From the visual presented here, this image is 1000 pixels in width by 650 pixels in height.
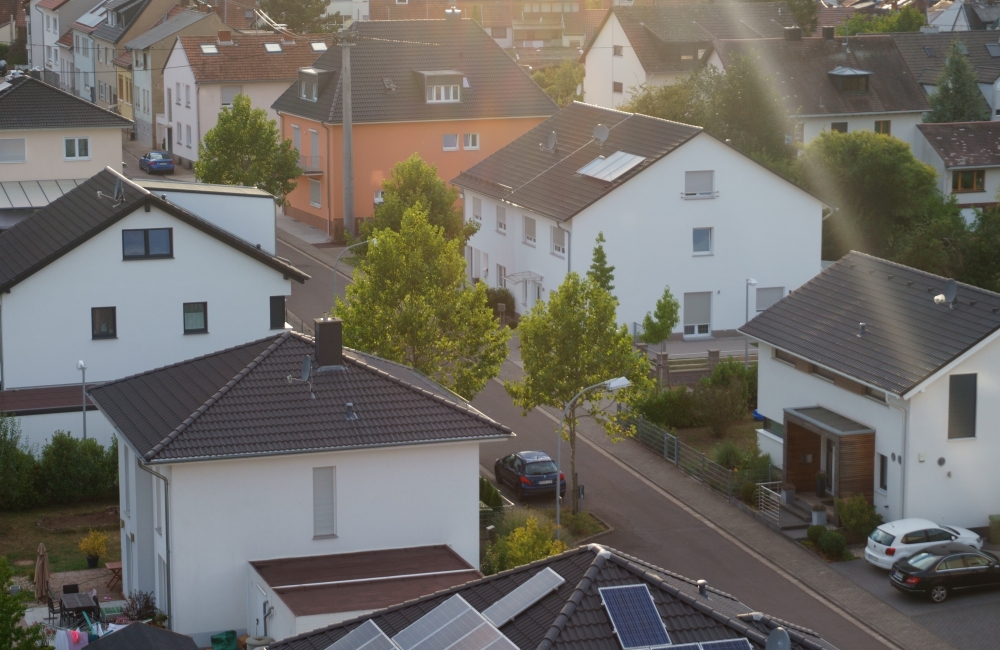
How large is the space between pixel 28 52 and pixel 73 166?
2719 inches

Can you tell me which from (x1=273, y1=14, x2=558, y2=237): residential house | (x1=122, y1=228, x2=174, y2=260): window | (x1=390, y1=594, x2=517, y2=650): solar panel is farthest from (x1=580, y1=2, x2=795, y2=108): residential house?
(x1=390, y1=594, x2=517, y2=650): solar panel

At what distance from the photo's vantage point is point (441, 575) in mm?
25641

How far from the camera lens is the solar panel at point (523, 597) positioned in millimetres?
18625

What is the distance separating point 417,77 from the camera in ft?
227

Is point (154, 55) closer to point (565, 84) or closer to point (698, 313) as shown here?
point (565, 84)

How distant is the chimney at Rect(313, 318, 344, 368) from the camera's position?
27.9m

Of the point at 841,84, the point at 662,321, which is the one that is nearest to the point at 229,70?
the point at 841,84

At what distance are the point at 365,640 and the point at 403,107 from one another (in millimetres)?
51614

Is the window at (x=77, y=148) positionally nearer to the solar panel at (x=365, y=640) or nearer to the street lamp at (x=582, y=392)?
the street lamp at (x=582, y=392)

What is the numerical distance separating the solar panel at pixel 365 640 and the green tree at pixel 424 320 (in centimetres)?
1814

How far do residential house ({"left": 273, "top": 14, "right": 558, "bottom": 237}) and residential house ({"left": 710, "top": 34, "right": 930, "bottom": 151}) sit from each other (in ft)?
43.5

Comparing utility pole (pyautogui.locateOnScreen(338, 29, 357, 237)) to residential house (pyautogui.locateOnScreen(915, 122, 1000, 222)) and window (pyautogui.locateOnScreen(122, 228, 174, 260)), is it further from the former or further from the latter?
residential house (pyautogui.locateOnScreen(915, 122, 1000, 222))

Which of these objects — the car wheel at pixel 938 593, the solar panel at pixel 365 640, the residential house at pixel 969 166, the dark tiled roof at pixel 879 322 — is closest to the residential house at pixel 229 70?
the residential house at pixel 969 166

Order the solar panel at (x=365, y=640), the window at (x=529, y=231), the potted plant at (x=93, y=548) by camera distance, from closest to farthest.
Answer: the solar panel at (x=365, y=640), the potted plant at (x=93, y=548), the window at (x=529, y=231)
